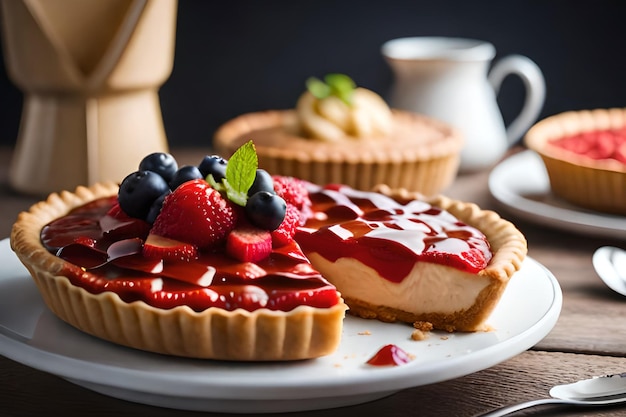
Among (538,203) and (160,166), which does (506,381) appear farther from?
(538,203)

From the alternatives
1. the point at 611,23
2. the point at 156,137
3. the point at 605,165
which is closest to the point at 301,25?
the point at 156,137

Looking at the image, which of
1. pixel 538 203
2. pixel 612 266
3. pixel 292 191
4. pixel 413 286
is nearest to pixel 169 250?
pixel 292 191

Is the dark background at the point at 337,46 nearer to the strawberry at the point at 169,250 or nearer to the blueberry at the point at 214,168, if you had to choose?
the blueberry at the point at 214,168

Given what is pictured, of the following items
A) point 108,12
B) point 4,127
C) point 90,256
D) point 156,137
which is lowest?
point 4,127

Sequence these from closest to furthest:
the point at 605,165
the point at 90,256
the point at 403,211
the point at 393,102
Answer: the point at 90,256, the point at 403,211, the point at 605,165, the point at 393,102

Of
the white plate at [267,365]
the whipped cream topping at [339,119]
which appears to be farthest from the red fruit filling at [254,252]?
the whipped cream topping at [339,119]

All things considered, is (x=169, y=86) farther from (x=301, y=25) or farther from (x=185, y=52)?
(x=301, y=25)

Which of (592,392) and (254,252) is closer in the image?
(592,392)
